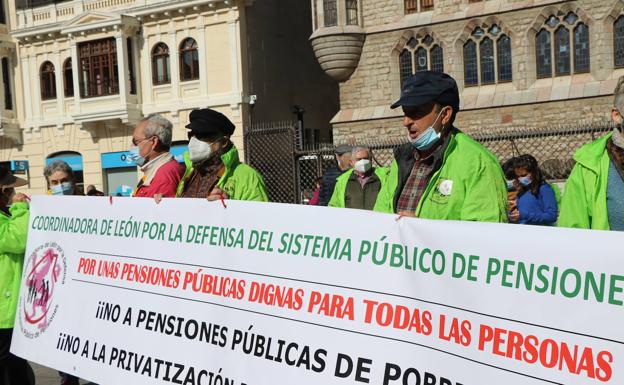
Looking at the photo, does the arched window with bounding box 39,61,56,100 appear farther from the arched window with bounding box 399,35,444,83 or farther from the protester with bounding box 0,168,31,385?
the protester with bounding box 0,168,31,385

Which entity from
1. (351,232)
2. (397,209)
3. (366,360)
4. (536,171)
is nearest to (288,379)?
(366,360)

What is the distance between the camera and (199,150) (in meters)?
4.60

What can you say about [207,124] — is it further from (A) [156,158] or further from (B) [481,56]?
(B) [481,56]

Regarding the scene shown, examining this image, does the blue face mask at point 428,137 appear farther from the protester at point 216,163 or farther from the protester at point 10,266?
the protester at point 10,266

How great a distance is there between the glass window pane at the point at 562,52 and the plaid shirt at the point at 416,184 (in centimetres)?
1725

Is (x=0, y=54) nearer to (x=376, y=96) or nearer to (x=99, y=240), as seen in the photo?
(x=376, y=96)

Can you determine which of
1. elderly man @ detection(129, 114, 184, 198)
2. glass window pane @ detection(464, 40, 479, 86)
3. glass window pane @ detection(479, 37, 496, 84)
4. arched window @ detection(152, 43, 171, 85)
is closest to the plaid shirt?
elderly man @ detection(129, 114, 184, 198)

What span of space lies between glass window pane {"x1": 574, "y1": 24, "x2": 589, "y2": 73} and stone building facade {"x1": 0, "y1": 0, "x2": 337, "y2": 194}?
10.6m

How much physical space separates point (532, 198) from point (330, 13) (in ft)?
51.7

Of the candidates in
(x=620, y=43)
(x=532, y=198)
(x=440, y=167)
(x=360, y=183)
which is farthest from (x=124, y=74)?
(x=440, y=167)

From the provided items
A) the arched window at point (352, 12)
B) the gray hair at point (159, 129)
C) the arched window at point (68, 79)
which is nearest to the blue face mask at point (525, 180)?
the gray hair at point (159, 129)

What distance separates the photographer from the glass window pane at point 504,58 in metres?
19.9

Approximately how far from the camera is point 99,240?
457cm

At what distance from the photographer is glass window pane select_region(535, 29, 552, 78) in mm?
19328
